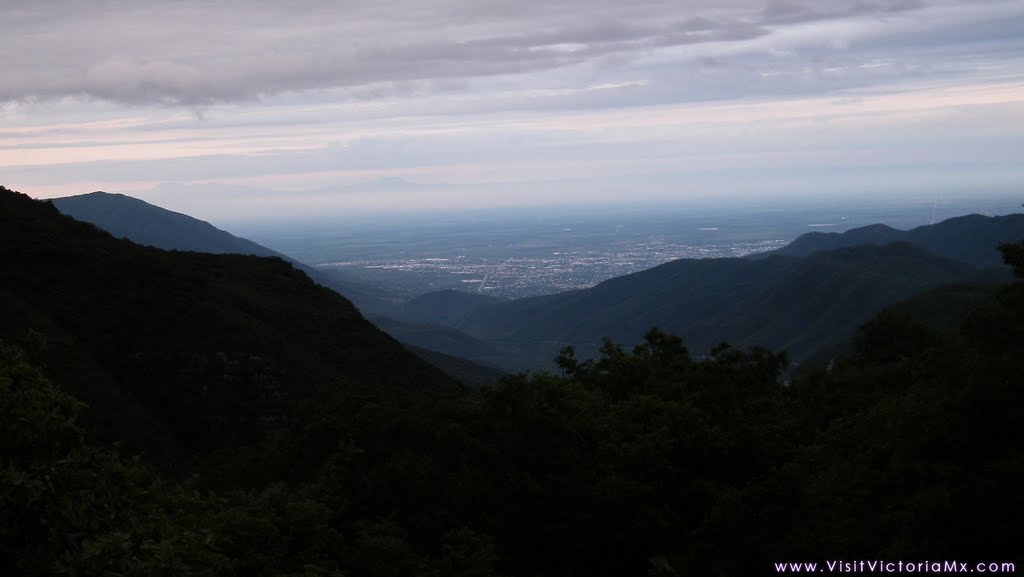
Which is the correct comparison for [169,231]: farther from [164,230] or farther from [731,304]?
[731,304]

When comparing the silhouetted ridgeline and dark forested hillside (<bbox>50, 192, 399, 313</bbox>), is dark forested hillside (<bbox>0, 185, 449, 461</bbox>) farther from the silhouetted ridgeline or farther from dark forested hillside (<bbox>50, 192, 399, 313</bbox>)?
dark forested hillside (<bbox>50, 192, 399, 313</bbox>)

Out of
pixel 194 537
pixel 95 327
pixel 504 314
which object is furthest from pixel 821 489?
pixel 504 314

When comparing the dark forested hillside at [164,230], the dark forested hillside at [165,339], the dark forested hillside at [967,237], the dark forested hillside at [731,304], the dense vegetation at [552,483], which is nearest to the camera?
the dense vegetation at [552,483]

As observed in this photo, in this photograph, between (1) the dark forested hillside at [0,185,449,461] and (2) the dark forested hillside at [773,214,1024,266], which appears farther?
(2) the dark forested hillside at [773,214,1024,266]

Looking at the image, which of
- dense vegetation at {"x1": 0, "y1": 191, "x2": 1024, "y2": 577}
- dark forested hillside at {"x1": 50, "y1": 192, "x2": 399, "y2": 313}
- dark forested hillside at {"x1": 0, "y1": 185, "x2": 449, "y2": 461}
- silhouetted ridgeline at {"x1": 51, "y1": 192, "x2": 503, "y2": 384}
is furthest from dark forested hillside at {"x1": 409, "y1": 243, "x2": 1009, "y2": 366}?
dense vegetation at {"x1": 0, "y1": 191, "x2": 1024, "y2": 577}

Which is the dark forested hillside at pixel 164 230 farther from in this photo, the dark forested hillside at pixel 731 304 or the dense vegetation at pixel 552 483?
the dense vegetation at pixel 552 483

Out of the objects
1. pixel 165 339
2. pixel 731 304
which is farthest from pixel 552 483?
pixel 731 304

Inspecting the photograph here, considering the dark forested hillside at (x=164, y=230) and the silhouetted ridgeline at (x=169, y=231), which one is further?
the dark forested hillside at (x=164, y=230)

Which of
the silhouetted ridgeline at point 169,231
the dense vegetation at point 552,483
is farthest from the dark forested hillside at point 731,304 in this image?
the dense vegetation at point 552,483
